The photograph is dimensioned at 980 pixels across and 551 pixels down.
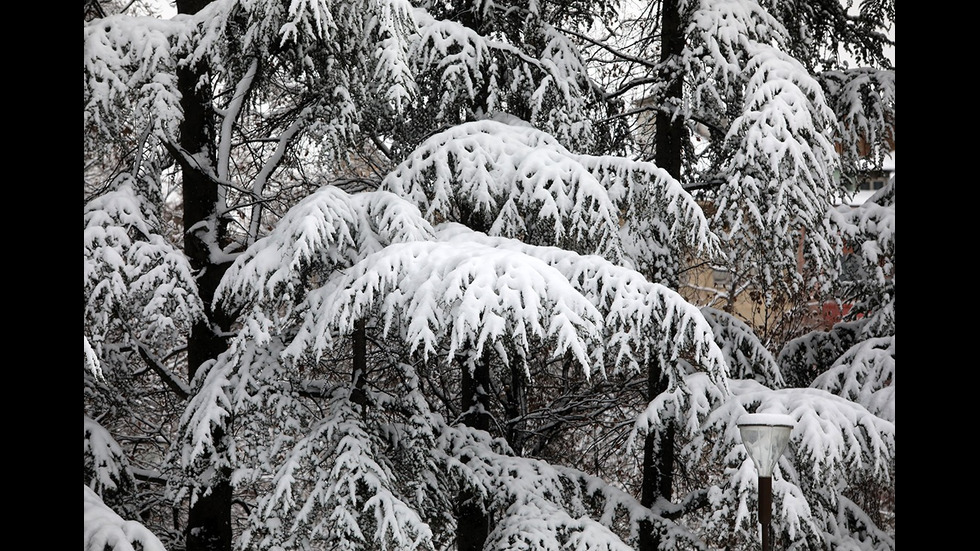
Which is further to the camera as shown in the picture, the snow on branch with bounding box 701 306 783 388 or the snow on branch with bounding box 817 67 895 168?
the snow on branch with bounding box 817 67 895 168

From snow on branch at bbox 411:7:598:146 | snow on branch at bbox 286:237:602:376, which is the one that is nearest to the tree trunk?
snow on branch at bbox 411:7:598:146

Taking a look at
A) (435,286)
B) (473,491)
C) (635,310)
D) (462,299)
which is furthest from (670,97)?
(462,299)

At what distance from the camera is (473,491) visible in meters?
8.59

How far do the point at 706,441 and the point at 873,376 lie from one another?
1.90 m

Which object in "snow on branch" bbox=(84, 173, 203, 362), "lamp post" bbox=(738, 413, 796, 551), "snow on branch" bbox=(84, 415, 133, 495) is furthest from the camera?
"snow on branch" bbox=(84, 415, 133, 495)

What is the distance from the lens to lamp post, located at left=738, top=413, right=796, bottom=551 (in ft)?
19.9

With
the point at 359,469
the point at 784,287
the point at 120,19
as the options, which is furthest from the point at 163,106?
the point at 784,287

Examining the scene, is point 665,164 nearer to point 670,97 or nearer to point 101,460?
point 670,97

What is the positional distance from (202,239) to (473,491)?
12.0 feet

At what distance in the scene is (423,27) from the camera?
9336 millimetres

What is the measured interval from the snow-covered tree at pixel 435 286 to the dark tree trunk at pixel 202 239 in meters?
0.03

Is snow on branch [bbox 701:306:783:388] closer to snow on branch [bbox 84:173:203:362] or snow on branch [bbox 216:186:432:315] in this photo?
snow on branch [bbox 216:186:432:315]

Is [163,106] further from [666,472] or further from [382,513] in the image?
[666,472]
